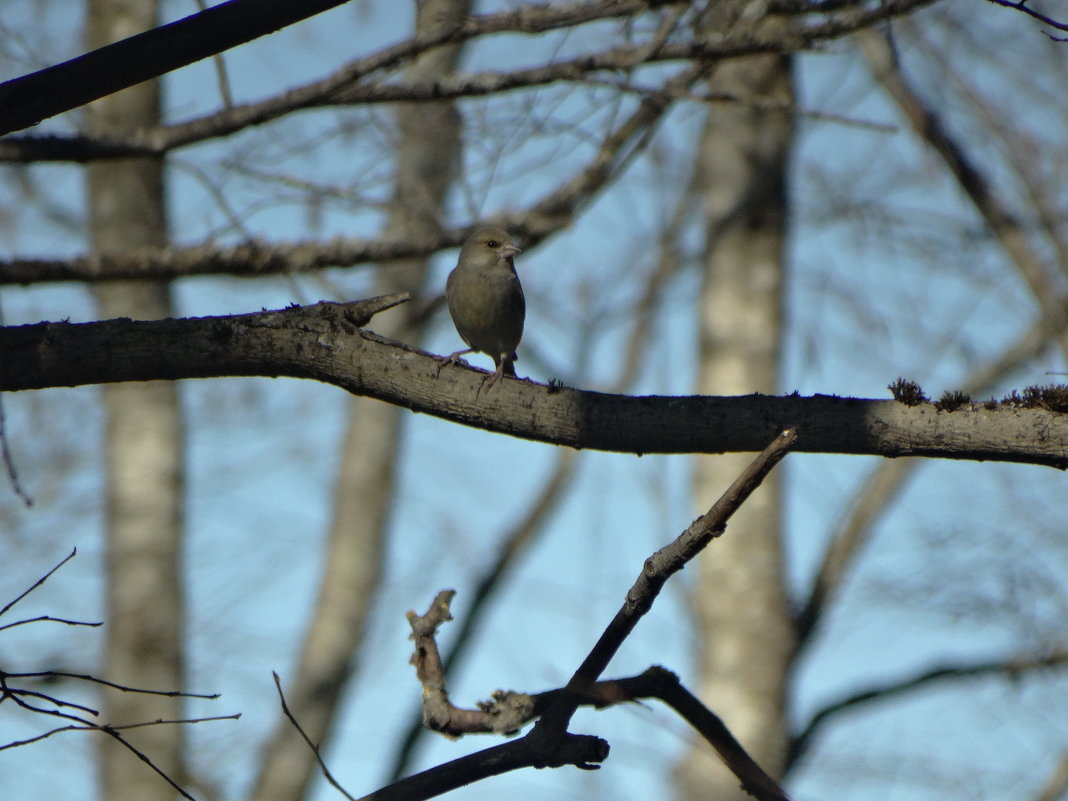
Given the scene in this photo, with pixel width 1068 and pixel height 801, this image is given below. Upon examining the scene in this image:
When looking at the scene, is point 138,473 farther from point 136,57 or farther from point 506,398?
point 136,57

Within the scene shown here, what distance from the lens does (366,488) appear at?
316 inches

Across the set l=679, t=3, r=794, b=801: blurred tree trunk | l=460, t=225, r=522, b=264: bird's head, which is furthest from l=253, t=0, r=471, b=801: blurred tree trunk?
l=679, t=3, r=794, b=801: blurred tree trunk

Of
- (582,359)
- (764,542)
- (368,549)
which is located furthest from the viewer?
(582,359)

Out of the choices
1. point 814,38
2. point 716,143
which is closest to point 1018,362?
point 716,143

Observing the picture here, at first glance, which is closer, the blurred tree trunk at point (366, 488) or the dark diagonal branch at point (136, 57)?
the dark diagonal branch at point (136, 57)

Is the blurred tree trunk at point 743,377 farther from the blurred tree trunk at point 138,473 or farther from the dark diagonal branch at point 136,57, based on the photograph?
the dark diagonal branch at point 136,57

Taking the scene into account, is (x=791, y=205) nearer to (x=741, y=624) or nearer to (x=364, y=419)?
(x=741, y=624)

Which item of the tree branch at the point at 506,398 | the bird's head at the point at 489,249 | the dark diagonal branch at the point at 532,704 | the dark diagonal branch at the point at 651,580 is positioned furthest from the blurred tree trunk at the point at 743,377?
the dark diagonal branch at the point at 651,580

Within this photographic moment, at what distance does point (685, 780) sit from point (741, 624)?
902 mm

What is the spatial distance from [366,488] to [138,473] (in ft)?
5.68

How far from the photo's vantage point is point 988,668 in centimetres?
712

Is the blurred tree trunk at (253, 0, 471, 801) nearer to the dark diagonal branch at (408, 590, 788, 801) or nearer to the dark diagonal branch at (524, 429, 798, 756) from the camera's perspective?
the dark diagonal branch at (408, 590, 788, 801)

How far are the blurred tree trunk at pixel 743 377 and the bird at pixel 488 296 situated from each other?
4.74 ft

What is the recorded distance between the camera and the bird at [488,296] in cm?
544
